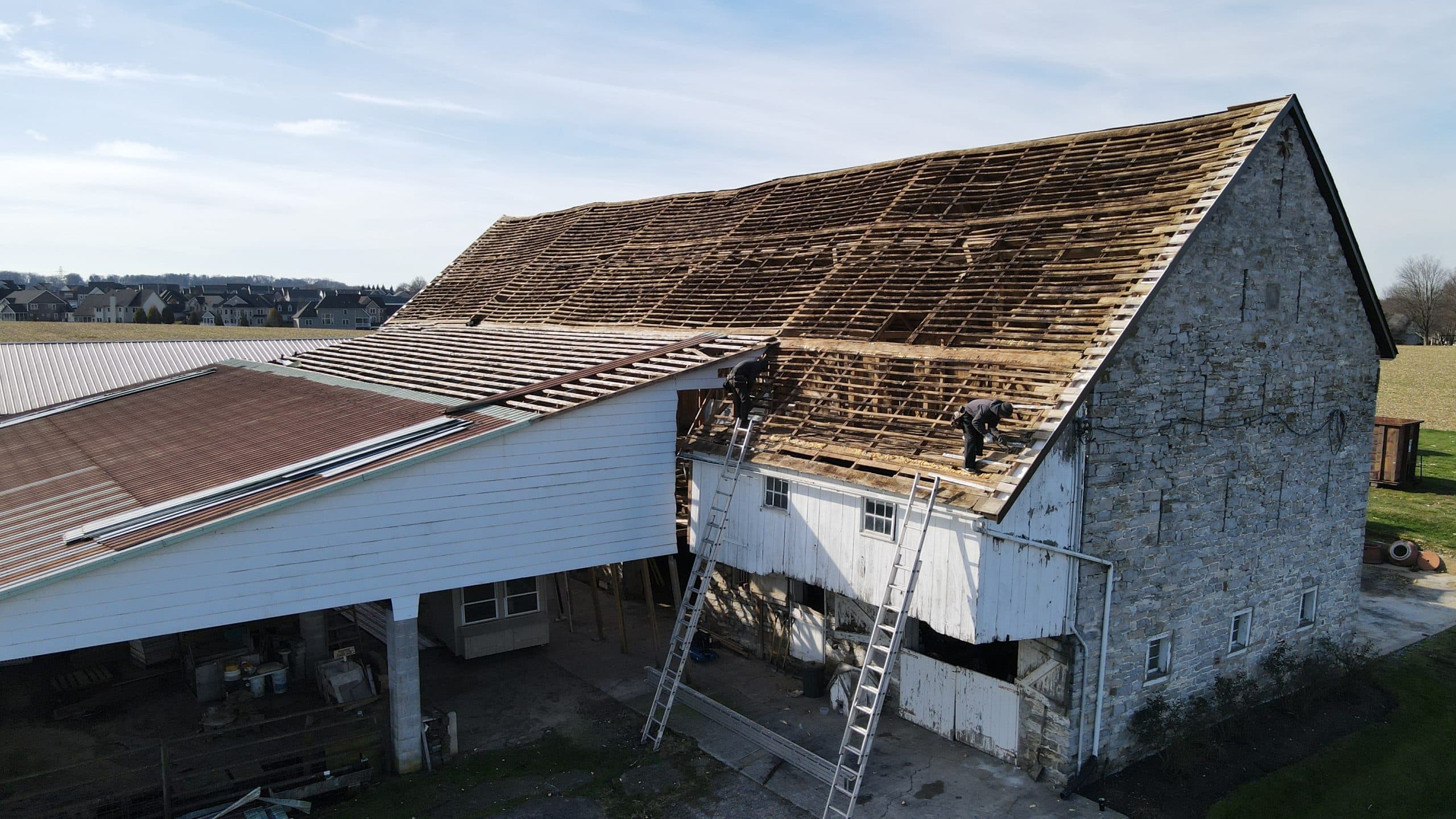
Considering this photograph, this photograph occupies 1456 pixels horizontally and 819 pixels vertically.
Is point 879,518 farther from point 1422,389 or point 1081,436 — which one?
point 1422,389

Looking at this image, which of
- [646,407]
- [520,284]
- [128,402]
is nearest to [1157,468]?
[646,407]

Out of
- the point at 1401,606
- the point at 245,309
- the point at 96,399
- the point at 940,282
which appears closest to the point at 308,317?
the point at 245,309

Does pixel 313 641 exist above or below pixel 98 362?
below

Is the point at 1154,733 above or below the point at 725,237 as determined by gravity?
below

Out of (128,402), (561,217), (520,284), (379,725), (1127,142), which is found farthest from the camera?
(561,217)

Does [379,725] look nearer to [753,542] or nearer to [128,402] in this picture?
[753,542]

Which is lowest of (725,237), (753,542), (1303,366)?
(753,542)

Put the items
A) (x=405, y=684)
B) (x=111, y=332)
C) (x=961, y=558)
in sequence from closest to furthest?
(x=961, y=558), (x=405, y=684), (x=111, y=332)
